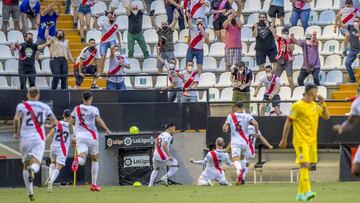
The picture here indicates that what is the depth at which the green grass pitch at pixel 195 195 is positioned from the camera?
2381 centimetres

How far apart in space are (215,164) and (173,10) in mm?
9069

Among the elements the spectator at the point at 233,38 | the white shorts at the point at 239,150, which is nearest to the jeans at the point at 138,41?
the spectator at the point at 233,38

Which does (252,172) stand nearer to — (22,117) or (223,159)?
(223,159)

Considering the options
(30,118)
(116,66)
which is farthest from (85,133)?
(116,66)

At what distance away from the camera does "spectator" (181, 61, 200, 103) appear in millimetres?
35594

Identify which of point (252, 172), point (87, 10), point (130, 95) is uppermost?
point (87, 10)

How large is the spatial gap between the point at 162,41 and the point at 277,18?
14.0 ft

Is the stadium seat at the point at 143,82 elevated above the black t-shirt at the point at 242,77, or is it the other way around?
the black t-shirt at the point at 242,77

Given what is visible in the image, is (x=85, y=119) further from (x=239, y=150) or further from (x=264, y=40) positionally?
(x=264, y=40)

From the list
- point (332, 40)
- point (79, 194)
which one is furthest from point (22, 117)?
point (332, 40)

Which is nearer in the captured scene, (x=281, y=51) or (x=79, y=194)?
(x=79, y=194)

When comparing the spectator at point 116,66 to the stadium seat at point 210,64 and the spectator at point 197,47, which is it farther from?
the stadium seat at point 210,64

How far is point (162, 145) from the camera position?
1280 inches

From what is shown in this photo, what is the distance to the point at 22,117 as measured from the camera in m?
23.5
